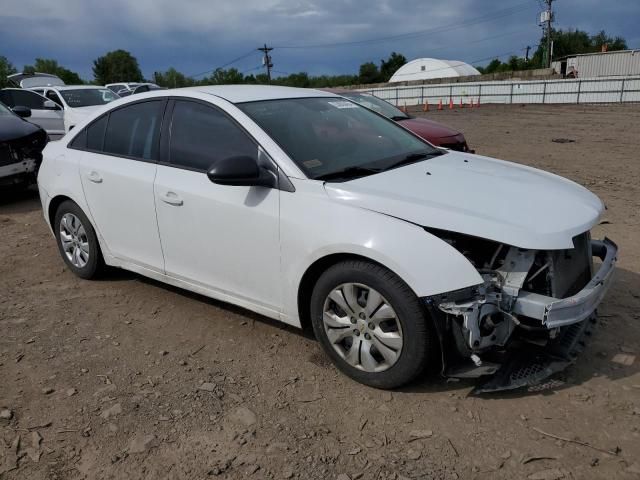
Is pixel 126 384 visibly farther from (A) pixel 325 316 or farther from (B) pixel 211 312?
(A) pixel 325 316

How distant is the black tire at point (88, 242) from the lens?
15.2ft

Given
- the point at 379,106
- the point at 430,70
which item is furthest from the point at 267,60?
the point at 379,106

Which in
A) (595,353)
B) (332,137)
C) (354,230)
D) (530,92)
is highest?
(332,137)

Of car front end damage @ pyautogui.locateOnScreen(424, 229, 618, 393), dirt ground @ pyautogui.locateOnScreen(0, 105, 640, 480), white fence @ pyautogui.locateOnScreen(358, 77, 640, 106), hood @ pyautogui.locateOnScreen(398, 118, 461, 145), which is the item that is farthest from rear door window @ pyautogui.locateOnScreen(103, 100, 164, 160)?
white fence @ pyautogui.locateOnScreen(358, 77, 640, 106)

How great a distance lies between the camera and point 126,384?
131 inches

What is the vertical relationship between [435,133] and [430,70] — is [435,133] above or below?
below

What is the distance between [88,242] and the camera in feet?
15.3

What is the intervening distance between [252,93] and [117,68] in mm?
94354

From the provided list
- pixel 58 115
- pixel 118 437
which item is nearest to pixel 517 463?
pixel 118 437

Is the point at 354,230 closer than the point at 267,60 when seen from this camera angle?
Yes

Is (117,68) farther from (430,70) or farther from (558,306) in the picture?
(558,306)

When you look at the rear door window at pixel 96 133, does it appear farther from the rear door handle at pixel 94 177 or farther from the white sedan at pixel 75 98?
the white sedan at pixel 75 98

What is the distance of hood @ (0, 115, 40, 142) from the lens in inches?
312

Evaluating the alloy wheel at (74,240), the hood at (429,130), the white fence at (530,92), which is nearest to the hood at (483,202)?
the alloy wheel at (74,240)
